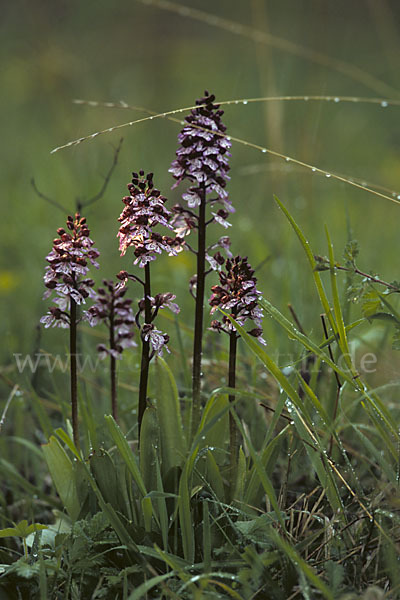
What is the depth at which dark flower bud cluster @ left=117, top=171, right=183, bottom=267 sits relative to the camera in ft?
4.86

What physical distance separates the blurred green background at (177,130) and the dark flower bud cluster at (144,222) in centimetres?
70

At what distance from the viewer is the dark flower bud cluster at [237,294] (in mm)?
1546

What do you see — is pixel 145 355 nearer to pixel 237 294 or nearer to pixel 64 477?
pixel 237 294

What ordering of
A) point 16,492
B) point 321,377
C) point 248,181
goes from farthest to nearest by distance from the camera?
1. point 248,181
2. point 321,377
3. point 16,492

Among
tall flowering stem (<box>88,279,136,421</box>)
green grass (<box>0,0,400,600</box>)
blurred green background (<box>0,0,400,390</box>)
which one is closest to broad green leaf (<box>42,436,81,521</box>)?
green grass (<box>0,0,400,600</box>)

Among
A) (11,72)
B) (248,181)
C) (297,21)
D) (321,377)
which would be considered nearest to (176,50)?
(297,21)

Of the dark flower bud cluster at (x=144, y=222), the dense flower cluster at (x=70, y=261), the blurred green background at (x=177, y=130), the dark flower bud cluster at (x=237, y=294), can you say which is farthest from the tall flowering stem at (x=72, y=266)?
the blurred green background at (x=177, y=130)

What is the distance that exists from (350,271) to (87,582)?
3.45ft

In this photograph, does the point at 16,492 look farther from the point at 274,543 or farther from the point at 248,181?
the point at 248,181

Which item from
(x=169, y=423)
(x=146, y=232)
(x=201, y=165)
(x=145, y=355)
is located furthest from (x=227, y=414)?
(x=201, y=165)

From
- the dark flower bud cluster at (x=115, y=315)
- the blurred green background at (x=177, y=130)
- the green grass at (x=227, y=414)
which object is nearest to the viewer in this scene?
the green grass at (x=227, y=414)

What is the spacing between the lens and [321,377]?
8.36ft

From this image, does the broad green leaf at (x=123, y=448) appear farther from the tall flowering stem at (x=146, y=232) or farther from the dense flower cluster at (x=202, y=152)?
the dense flower cluster at (x=202, y=152)

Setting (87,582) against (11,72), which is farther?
(11,72)
